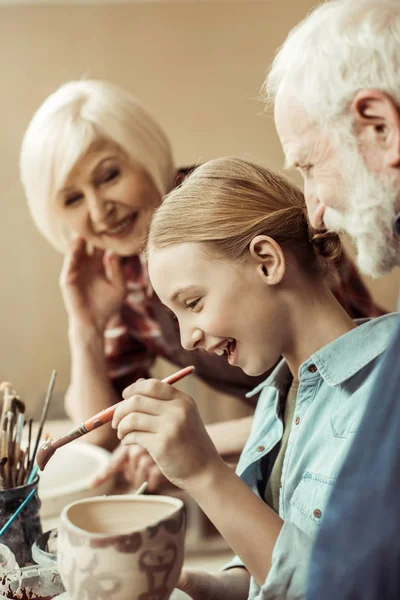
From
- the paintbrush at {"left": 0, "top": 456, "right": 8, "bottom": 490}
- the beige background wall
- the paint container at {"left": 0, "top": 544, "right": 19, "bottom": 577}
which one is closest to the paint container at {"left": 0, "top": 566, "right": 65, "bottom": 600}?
the paint container at {"left": 0, "top": 544, "right": 19, "bottom": 577}

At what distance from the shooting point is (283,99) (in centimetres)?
71

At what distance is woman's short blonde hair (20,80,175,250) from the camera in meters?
1.44

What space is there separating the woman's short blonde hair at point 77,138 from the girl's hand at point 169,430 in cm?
83

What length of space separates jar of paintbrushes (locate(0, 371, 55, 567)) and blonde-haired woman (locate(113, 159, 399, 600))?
0.51 feet

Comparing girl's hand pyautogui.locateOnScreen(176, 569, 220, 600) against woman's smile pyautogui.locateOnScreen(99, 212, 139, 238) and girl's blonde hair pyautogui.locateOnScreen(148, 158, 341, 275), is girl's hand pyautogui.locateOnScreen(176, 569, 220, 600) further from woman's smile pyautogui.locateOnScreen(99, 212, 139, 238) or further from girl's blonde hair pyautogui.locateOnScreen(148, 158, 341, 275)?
woman's smile pyautogui.locateOnScreen(99, 212, 139, 238)

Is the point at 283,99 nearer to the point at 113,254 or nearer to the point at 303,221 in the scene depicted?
the point at 303,221

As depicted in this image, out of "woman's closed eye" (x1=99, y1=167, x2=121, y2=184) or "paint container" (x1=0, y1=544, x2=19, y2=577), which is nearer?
"paint container" (x1=0, y1=544, x2=19, y2=577)

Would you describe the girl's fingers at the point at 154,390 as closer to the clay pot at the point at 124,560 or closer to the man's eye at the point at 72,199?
the clay pot at the point at 124,560

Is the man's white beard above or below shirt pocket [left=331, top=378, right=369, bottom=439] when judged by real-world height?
above

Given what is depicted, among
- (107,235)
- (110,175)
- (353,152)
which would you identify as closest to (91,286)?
(107,235)

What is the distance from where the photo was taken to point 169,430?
698 mm

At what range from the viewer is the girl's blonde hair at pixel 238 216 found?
775mm

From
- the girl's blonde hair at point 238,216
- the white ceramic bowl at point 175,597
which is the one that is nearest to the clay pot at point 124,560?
the white ceramic bowl at point 175,597

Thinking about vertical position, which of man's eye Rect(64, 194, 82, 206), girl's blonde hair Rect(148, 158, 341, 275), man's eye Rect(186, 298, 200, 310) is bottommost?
man's eye Rect(186, 298, 200, 310)
